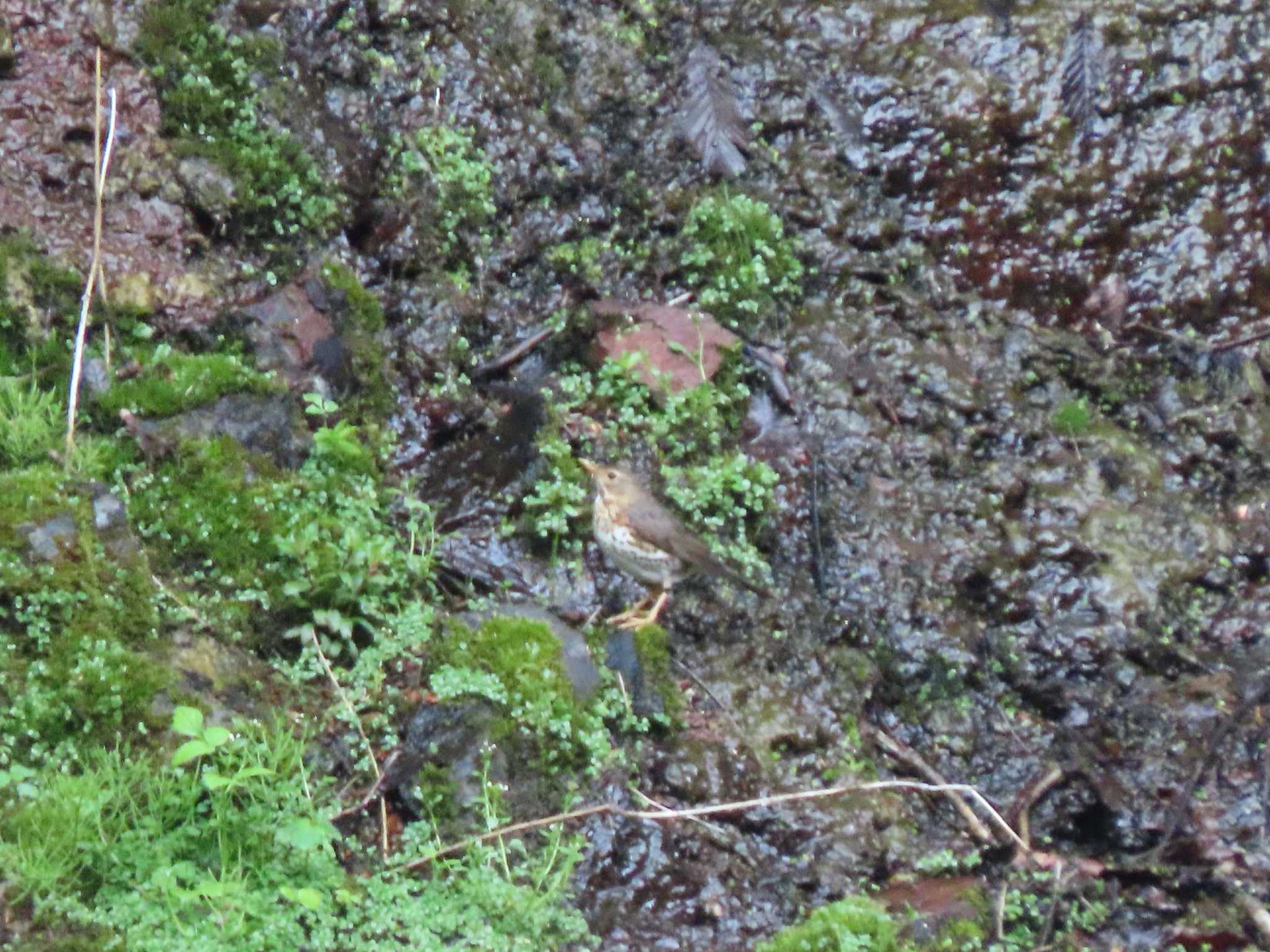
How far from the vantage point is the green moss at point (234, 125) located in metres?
6.40

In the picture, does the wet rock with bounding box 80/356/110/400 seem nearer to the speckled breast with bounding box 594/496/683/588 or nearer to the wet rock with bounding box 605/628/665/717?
the speckled breast with bounding box 594/496/683/588

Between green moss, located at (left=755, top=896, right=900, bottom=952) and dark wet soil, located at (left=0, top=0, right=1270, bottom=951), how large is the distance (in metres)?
0.46

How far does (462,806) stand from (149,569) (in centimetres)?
155

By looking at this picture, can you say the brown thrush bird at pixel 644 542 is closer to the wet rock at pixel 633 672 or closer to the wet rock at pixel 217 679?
the wet rock at pixel 633 672

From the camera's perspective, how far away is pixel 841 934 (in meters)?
4.32

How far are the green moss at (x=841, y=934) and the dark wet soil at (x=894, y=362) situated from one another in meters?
0.46

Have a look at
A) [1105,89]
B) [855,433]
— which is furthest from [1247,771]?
[1105,89]

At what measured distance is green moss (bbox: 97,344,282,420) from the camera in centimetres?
550

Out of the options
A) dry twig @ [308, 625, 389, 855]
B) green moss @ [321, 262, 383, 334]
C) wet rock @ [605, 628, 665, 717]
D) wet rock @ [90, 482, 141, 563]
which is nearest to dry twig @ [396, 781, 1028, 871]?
dry twig @ [308, 625, 389, 855]

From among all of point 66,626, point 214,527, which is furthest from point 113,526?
point 66,626

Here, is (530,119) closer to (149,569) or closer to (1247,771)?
(149,569)

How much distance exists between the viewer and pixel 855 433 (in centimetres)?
685

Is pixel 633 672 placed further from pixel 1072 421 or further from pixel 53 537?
pixel 1072 421

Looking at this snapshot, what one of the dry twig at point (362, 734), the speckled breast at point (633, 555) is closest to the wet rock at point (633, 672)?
the speckled breast at point (633, 555)
